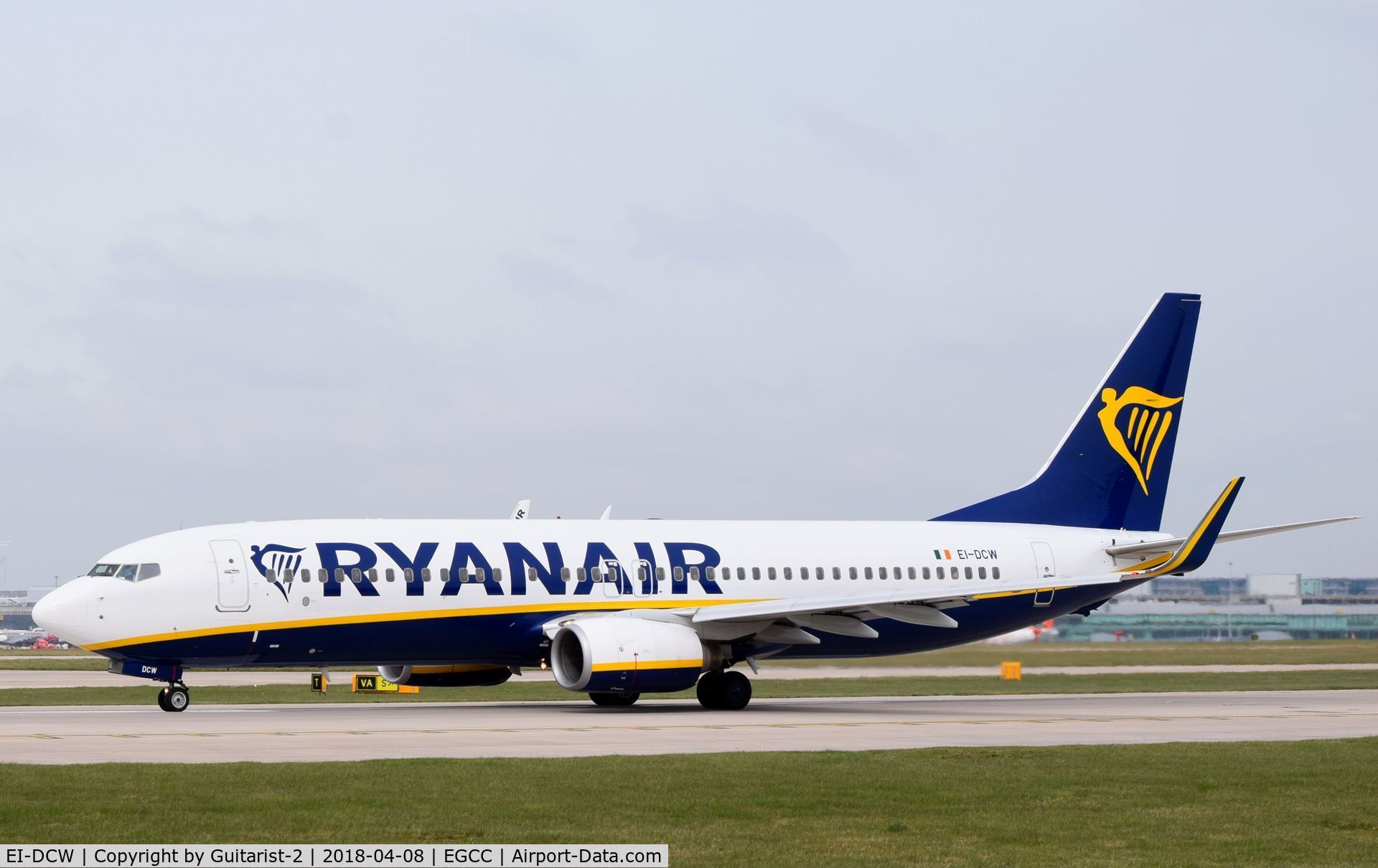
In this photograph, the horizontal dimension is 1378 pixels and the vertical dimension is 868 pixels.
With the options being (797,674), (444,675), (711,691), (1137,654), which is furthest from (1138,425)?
(444,675)

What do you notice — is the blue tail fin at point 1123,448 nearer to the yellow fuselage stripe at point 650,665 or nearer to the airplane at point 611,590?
the airplane at point 611,590

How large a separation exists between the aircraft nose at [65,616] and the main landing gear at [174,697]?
2093 millimetres

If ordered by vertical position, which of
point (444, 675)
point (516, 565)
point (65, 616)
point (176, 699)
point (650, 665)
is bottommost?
point (176, 699)

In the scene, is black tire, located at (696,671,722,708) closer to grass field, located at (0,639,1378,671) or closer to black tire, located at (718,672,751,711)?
black tire, located at (718,672,751,711)

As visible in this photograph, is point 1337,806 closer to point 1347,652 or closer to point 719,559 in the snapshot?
point 719,559

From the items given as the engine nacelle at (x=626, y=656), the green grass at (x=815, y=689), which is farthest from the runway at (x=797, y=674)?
the engine nacelle at (x=626, y=656)

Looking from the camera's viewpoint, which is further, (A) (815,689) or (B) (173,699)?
(A) (815,689)

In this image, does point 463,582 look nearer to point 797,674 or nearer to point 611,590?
point 611,590

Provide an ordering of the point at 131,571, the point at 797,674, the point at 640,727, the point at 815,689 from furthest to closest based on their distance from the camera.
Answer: the point at 797,674 → the point at 815,689 → the point at 131,571 → the point at 640,727

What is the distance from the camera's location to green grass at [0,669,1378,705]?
1667 inches

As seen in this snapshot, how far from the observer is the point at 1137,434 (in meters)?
46.7

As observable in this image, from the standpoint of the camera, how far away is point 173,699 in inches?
1394

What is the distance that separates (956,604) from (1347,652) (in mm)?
36755

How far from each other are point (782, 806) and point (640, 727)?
42.7ft
